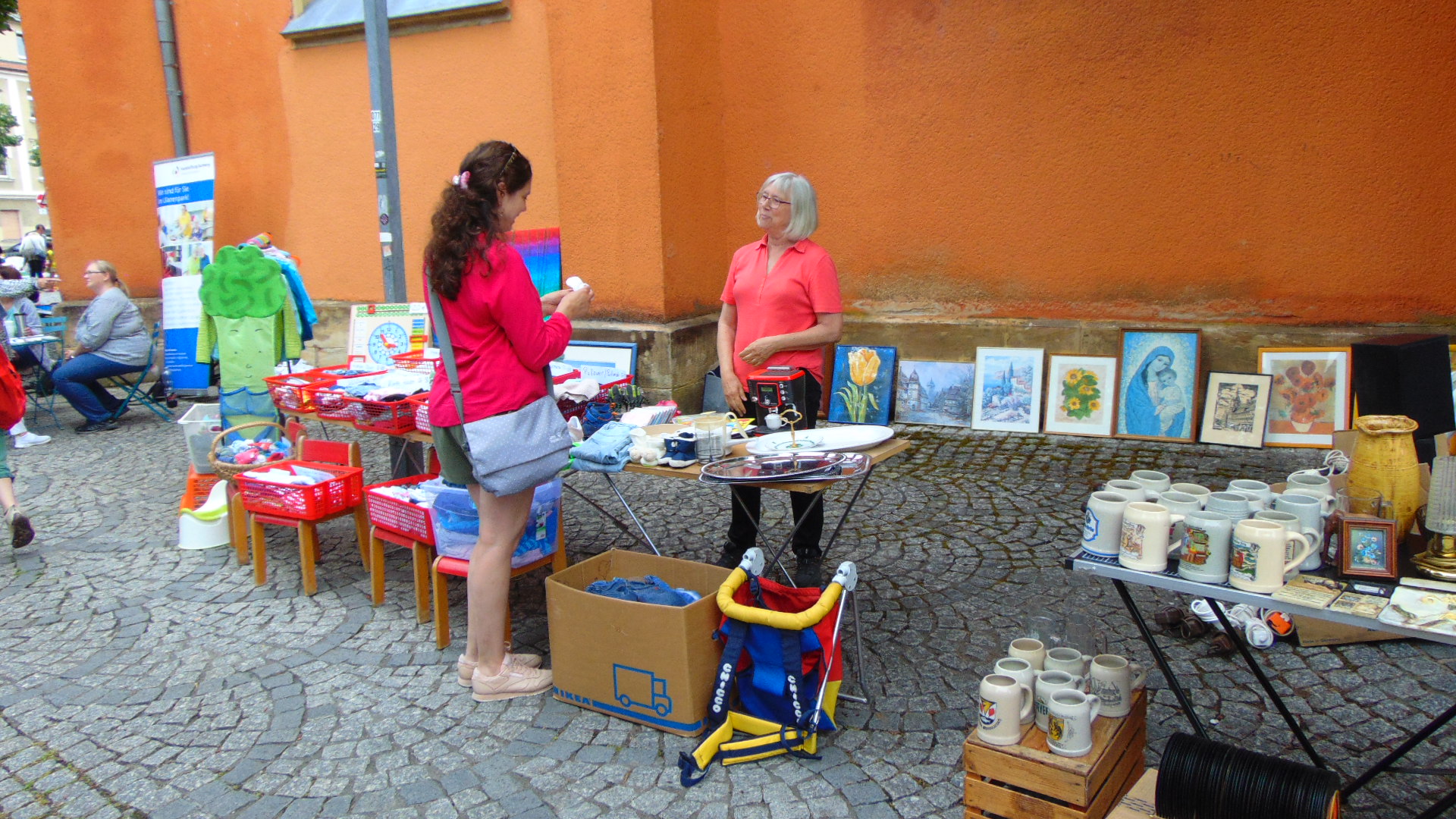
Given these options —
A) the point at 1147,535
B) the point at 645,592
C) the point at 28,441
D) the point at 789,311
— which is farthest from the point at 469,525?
the point at 28,441

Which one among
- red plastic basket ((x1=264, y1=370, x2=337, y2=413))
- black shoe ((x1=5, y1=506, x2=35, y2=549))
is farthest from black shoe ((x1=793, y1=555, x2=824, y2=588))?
black shoe ((x1=5, y1=506, x2=35, y2=549))

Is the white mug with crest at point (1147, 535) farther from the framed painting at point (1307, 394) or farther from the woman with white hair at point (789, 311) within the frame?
the framed painting at point (1307, 394)

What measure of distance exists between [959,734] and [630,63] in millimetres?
5390

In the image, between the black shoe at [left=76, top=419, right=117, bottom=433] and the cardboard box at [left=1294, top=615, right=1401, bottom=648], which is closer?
the cardboard box at [left=1294, top=615, right=1401, bottom=648]

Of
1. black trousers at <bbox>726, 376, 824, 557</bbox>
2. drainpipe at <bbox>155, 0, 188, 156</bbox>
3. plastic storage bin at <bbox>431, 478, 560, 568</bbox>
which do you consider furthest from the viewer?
drainpipe at <bbox>155, 0, 188, 156</bbox>

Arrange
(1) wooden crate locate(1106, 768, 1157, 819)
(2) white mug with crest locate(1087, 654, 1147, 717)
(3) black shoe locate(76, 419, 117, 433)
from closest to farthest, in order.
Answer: (1) wooden crate locate(1106, 768, 1157, 819) → (2) white mug with crest locate(1087, 654, 1147, 717) → (3) black shoe locate(76, 419, 117, 433)

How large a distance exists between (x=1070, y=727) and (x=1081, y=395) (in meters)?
4.68

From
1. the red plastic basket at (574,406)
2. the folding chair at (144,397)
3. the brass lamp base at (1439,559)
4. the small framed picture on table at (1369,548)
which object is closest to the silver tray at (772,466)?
the red plastic basket at (574,406)

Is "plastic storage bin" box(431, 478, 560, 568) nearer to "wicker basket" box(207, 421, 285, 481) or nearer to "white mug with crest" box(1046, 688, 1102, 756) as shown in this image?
"wicker basket" box(207, 421, 285, 481)

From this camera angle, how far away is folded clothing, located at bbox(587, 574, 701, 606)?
3.13 meters

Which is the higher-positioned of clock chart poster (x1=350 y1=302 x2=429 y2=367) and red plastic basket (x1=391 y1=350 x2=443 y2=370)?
clock chart poster (x1=350 y1=302 x2=429 y2=367)

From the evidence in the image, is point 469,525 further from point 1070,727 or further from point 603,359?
point 603,359

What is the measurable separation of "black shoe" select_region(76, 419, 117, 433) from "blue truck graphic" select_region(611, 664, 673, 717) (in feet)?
23.3

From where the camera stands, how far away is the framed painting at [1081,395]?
648 cm
